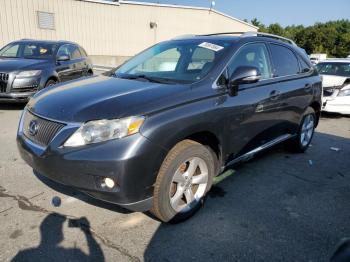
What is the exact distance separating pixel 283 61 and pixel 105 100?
110 inches

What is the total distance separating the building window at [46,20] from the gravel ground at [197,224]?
17.2 m

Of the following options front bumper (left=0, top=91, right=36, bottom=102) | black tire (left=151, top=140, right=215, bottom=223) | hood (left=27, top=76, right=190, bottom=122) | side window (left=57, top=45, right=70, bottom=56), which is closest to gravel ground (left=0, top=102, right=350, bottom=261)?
black tire (left=151, top=140, right=215, bottom=223)

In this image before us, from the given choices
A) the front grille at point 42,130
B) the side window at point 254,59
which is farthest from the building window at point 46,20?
the front grille at point 42,130

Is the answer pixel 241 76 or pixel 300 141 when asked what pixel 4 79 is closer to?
pixel 241 76

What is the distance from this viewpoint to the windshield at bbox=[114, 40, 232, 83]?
11.7 ft

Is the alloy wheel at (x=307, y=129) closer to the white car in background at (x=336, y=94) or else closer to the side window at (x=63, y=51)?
the white car in background at (x=336, y=94)

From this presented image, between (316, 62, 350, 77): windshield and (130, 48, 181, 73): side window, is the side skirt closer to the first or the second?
(130, 48, 181, 73): side window

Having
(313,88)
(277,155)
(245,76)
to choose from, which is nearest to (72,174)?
(245,76)

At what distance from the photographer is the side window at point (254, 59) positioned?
371cm

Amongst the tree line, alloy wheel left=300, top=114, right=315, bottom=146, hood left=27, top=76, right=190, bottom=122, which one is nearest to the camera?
hood left=27, top=76, right=190, bottom=122

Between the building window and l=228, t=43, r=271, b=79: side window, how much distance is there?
60.0ft

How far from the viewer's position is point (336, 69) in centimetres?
973

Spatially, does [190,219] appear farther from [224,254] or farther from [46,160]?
[46,160]

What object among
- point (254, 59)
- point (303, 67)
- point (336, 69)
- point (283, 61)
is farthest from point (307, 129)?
point (336, 69)
